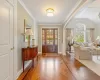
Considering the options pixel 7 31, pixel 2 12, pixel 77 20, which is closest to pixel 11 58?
pixel 7 31

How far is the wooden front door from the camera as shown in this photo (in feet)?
34.7

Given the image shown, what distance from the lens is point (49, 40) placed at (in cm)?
1065

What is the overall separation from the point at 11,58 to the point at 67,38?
7.54m

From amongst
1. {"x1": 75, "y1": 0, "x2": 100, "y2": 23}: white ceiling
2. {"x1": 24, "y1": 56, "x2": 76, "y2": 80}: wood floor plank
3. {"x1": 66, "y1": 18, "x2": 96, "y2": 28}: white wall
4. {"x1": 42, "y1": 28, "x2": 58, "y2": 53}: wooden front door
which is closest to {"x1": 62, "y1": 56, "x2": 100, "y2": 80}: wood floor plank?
{"x1": 24, "y1": 56, "x2": 76, "y2": 80}: wood floor plank

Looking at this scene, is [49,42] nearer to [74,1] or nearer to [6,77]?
[74,1]

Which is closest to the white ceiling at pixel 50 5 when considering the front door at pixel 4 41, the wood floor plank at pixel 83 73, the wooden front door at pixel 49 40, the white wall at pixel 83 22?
the front door at pixel 4 41

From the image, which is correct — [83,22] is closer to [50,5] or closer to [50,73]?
[50,5]

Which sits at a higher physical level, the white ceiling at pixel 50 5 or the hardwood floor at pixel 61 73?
the white ceiling at pixel 50 5

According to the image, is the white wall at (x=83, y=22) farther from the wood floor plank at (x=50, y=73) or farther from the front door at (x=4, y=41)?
the front door at (x=4, y=41)

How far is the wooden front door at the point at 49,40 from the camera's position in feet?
34.7

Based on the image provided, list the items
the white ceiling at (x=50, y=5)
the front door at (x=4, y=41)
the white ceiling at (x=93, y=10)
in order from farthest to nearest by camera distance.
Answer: the white ceiling at (x=93, y=10), the white ceiling at (x=50, y=5), the front door at (x=4, y=41)

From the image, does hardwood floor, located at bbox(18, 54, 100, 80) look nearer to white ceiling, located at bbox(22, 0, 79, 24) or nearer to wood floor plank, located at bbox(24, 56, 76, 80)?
wood floor plank, located at bbox(24, 56, 76, 80)

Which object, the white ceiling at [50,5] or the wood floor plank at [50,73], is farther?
the white ceiling at [50,5]

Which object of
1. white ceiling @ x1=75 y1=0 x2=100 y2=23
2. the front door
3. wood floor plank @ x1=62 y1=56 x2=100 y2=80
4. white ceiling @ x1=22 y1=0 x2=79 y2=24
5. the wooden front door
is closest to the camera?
the front door
